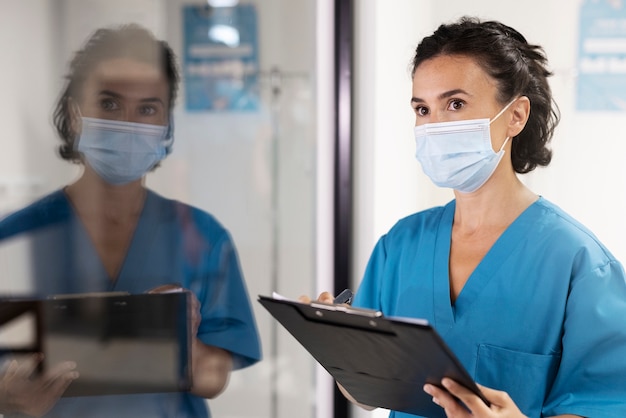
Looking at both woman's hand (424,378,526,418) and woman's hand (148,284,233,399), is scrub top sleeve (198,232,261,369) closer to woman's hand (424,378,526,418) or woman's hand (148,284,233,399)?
woman's hand (148,284,233,399)

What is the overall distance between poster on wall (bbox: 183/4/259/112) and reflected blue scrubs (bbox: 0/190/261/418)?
0.26m

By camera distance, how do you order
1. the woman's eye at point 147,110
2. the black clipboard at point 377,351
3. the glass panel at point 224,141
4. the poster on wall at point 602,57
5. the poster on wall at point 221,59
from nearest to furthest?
the black clipboard at point 377,351 → the glass panel at point 224,141 → the woman's eye at point 147,110 → the poster on wall at point 221,59 → the poster on wall at point 602,57

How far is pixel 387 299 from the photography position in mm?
1424

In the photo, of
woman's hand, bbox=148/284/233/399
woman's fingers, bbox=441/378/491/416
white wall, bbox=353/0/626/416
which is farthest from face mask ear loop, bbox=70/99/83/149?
white wall, bbox=353/0/626/416

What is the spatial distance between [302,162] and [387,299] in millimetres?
528

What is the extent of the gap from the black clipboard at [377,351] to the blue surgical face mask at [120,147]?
1.37ft

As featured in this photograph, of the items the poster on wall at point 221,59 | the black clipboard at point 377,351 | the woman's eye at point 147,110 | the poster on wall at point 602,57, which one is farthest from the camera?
the poster on wall at point 602,57

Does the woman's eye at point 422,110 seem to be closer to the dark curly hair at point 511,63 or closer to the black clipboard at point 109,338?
the dark curly hair at point 511,63

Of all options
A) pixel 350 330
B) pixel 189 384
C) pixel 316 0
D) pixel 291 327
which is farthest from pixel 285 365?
pixel 316 0

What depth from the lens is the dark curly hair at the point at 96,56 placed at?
3.77ft

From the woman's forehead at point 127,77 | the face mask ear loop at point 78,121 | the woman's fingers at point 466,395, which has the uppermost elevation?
the woman's forehead at point 127,77

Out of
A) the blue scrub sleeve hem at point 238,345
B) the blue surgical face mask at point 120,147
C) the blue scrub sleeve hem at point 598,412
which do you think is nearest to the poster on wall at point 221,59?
the blue surgical face mask at point 120,147

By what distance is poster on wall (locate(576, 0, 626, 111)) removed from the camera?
157 centimetres

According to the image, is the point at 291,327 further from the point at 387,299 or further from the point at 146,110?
the point at 146,110
